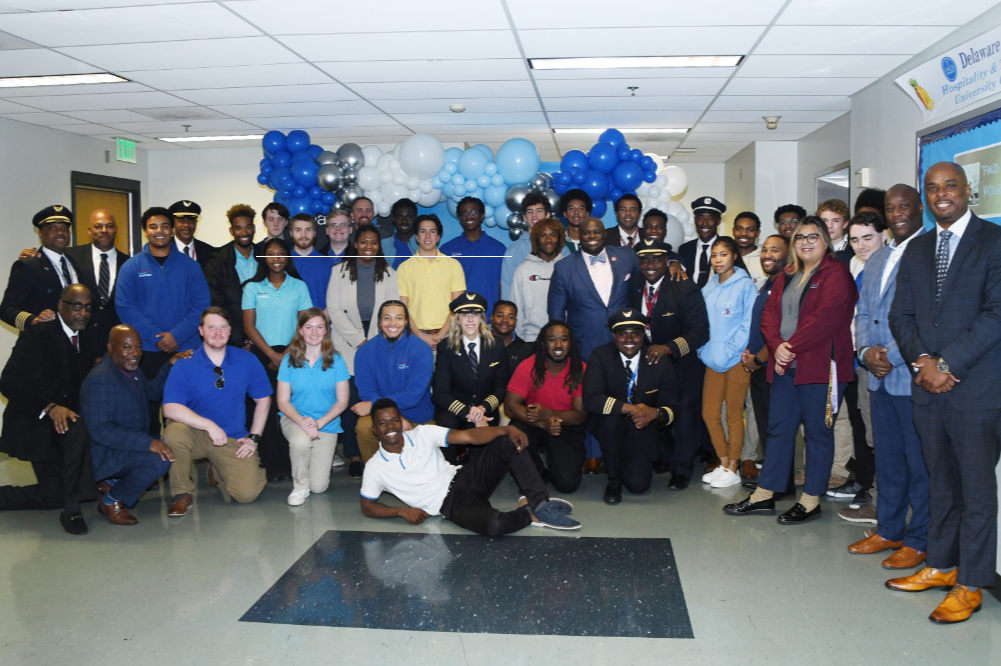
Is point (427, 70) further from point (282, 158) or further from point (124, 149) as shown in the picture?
point (124, 149)

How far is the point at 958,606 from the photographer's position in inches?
125

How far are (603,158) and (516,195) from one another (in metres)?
0.80

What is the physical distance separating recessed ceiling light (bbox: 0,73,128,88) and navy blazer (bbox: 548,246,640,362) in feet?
11.6

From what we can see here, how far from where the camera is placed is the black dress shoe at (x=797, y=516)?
434 cm

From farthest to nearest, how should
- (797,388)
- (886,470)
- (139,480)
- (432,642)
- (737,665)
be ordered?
(139,480) → (797,388) → (886,470) → (432,642) → (737,665)

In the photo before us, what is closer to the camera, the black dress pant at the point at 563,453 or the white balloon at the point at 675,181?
the black dress pant at the point at 563,453

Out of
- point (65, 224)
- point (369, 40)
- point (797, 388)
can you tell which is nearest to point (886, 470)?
point (797, 388)

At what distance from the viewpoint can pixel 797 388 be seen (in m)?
4.27

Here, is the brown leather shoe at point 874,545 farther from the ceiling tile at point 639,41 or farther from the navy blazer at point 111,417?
the navy blazer at point 111,417

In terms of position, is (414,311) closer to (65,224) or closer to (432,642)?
(65,224)

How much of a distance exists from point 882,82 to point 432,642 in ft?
Result: 16.9

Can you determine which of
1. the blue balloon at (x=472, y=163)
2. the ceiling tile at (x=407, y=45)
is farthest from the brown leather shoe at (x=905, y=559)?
the blue balloon at (x=472, y=163)

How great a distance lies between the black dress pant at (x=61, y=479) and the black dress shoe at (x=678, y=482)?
3543mm

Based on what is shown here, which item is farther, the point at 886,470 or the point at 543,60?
the point at 543,60
